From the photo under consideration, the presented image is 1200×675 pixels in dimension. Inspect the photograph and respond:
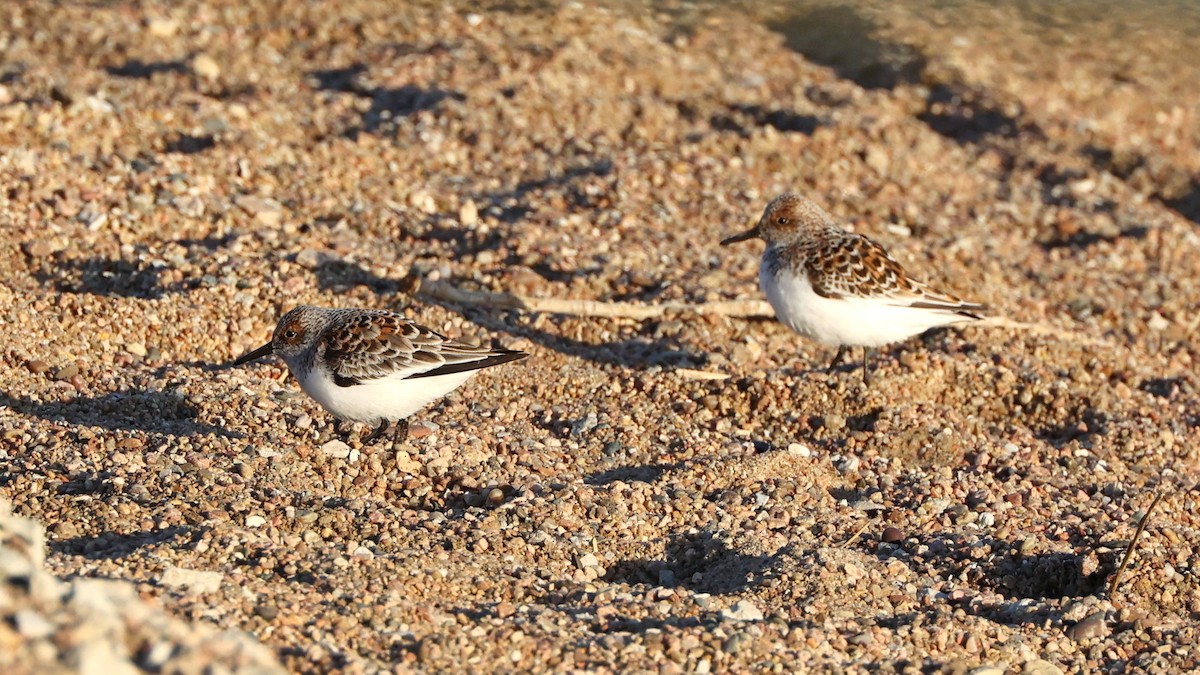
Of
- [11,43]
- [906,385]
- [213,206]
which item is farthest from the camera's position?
[11,43]

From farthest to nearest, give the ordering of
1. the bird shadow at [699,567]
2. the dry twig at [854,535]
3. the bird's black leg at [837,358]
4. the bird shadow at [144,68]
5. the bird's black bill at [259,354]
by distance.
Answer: the bird shadow at [144,68]
the bird's black leg at [837,358]
the bird's black bill at [259,354]
the dry twig at [854,535]
the bird shadow at [699,567]

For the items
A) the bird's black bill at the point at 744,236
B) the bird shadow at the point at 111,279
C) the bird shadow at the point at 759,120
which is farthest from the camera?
the bird shadow at the point at 759,120

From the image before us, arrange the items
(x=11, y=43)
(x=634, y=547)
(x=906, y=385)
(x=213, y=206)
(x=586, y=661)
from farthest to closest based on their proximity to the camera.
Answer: (x=11, y=43), (x=213, y=206), (x=906, y=385), (x=634, y=547), (x=586, y=661)

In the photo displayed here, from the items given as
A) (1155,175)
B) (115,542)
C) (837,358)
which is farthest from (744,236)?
(1155,175)

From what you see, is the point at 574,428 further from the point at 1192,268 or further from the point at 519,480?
the point at 1192,268

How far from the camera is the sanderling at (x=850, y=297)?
7824 mm

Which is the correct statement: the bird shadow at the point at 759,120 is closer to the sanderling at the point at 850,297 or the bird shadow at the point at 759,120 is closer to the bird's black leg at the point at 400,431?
the sanderling at the point at 850,297

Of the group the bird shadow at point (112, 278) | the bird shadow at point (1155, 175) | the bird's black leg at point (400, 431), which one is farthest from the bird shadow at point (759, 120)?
the bird's black leg at point (400, 431)

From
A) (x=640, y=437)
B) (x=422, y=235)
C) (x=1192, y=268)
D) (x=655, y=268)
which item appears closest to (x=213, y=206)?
(x=422, y=235)

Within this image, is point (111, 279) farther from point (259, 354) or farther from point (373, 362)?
point (373, 362)

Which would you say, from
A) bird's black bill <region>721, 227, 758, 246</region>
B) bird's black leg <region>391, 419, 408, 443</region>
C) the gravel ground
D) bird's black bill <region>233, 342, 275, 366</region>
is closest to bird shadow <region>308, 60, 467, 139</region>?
the gravel ground

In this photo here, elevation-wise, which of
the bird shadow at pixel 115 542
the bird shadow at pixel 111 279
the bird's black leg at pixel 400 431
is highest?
the bird shadow at pixel 115 542

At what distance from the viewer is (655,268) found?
9078mm

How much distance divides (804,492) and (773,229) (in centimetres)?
224
